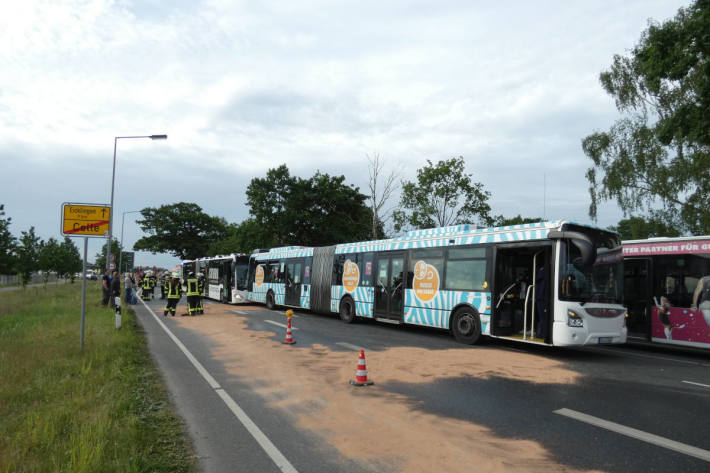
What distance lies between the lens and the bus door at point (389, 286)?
1519cm

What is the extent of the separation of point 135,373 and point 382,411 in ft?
14.6

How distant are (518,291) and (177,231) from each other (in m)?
73.3

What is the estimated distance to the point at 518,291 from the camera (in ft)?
38.6

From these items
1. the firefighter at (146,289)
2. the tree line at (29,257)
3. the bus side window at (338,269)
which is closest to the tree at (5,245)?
the tree line at (29,257)

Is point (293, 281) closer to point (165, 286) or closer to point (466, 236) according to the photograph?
point (165, 286)

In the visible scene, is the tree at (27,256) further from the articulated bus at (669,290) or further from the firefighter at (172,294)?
the articulated bus at (669,290)

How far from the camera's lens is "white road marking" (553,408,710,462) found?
184 inches

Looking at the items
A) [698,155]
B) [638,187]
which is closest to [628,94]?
[638,187]

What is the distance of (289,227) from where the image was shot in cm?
4056

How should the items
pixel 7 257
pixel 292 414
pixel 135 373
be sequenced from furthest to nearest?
pixel 7 257, pixel 135 373, pixel 292 414

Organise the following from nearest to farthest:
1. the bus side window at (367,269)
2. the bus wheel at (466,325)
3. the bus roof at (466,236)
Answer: the bus roof at (466,236), the bus wheel at (466,325), the bus side window at (367,269)

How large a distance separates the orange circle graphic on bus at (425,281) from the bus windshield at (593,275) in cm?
412

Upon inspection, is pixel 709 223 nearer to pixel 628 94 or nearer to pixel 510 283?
pixel 628 94

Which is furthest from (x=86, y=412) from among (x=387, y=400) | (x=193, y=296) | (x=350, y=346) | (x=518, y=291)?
(x=193, y=296)
